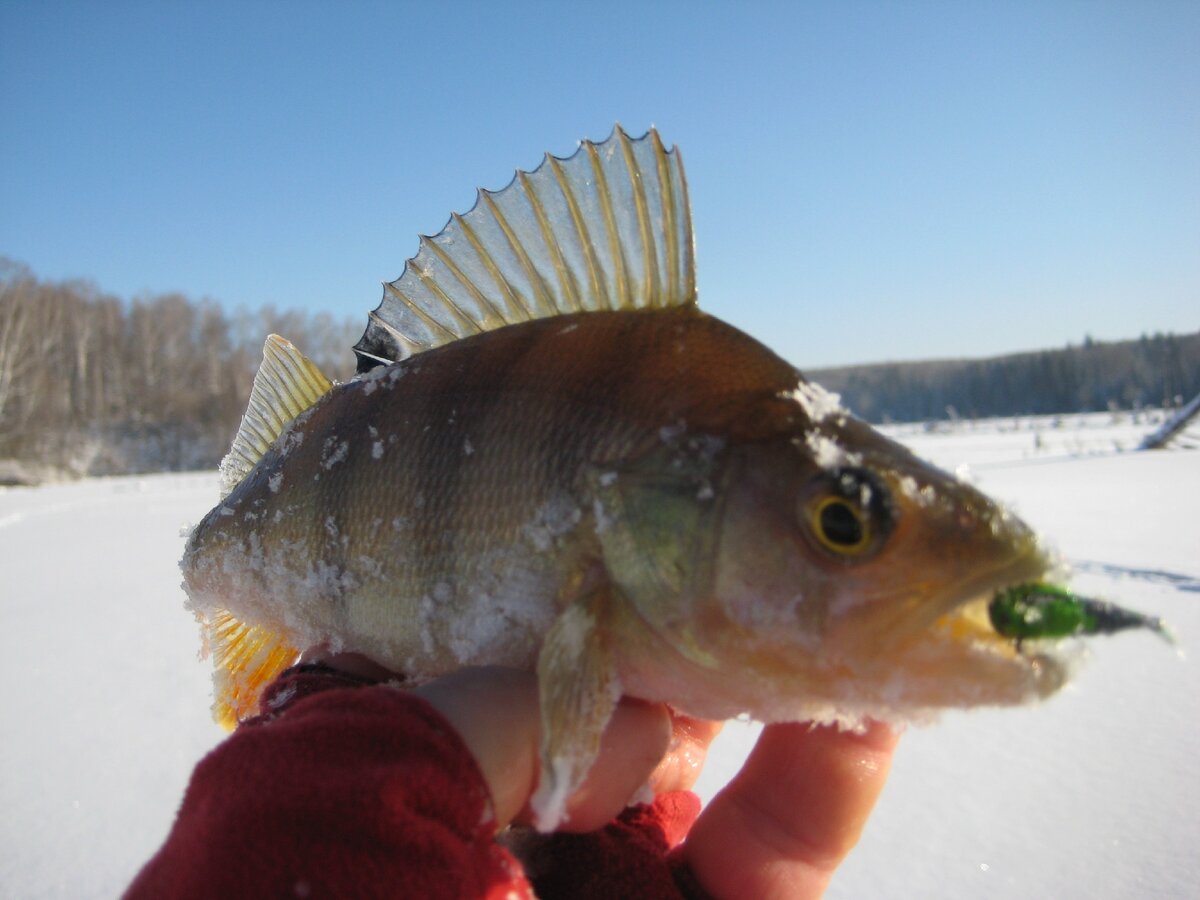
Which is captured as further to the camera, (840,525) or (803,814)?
(803,814)

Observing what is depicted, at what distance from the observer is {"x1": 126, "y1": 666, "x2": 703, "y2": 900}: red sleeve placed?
800 mm

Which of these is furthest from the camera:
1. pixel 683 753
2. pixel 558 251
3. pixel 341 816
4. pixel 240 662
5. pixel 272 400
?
pixel 272 400

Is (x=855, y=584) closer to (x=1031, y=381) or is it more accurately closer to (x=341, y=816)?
(x=341, y=816)

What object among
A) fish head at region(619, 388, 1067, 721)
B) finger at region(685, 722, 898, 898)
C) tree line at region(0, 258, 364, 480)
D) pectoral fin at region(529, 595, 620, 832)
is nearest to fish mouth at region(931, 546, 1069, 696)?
fish head at region(619, 388, 1067, 721)

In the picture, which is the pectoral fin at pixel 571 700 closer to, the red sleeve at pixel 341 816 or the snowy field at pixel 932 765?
the red sleeve at pixel 341 816

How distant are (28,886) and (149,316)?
44447mm

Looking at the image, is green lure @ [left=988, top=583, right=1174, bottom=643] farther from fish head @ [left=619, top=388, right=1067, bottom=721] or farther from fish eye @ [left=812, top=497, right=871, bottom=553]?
fish eye @ [left=812, top=497, right=871, bottom=553]

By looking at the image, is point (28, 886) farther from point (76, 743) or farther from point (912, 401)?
point (912, 401)

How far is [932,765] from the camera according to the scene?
2.77 meters

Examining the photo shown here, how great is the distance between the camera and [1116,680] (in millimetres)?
3291

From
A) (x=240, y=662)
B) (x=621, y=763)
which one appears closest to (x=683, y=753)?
(x=621, y=763)

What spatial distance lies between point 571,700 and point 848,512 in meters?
0.49

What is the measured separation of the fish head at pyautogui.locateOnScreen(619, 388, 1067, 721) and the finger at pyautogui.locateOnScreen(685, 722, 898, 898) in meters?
0.54

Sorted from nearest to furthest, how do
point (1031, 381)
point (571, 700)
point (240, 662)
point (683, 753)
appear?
point (571, 700)
point (683, 753)
point (240, 662)
point (1031, 381)
